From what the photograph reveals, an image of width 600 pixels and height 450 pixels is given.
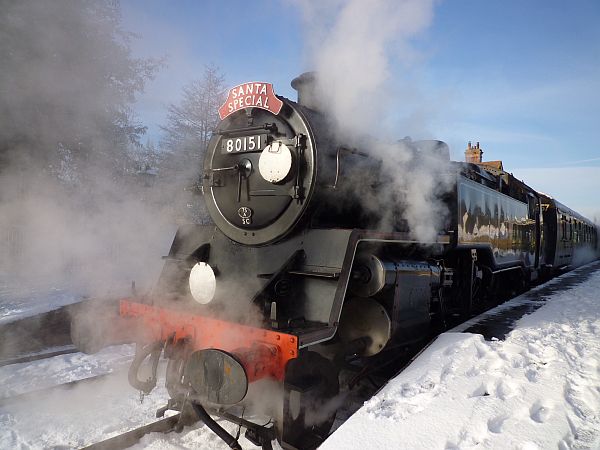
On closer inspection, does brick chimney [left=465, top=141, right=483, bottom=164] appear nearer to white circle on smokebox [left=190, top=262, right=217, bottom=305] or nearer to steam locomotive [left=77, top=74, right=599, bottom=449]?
steam locomotive [left=77, top=74, right=599, bottom=449]

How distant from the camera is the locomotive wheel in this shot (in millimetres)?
2871

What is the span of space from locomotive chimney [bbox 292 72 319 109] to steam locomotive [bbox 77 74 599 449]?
15mm

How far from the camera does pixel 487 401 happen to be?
2.64 metres

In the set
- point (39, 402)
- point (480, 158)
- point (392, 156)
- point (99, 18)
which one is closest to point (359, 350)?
point (392, 156)

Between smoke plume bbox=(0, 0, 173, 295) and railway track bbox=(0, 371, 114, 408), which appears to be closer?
railway track bbox=(0, 371, 114, 408)

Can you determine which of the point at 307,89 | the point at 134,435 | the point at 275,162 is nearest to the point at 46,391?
the point at 134,435

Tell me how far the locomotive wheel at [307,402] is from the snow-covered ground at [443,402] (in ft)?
1.59

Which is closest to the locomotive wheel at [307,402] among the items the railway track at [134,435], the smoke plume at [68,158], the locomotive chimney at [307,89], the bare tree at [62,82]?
the railway track at [134,435]

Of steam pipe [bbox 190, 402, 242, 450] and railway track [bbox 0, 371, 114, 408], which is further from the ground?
steam pipe [bbox 190, 402, 242, 450]

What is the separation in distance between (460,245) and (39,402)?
460 centimetres

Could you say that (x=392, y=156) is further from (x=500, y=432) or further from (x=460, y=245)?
(x=500, y=432)

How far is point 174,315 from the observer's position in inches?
128

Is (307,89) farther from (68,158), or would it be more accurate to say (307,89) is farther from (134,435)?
(68,158)

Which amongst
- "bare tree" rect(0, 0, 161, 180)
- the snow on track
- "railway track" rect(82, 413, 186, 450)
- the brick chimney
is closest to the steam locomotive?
"railway track" rect(82, 413, 186, 450)
